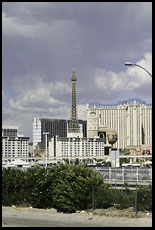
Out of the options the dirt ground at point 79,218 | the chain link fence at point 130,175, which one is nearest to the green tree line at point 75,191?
the dirt ground at point 79,218

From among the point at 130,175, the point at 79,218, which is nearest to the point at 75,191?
the point at 79,218

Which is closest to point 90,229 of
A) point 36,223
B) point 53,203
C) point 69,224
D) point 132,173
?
point 69,224

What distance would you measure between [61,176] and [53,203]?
1.88 metres

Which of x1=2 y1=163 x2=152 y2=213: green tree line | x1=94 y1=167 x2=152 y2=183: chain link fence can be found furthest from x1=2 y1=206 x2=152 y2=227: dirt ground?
x1=94 y1=167 x2=152 y2=183: chain link fence

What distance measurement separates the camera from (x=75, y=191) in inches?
948

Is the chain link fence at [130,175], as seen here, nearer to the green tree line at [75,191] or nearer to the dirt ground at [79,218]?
the green tree line at [75,191]

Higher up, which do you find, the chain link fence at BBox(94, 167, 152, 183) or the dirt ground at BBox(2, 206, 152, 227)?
the chain link fence at BBox(94, 167, 152, 183)

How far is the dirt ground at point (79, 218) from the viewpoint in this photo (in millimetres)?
20266

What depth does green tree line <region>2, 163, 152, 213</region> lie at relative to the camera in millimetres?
23438

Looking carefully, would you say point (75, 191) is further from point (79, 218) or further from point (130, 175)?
point (130, 175)

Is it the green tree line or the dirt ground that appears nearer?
the dirt ground

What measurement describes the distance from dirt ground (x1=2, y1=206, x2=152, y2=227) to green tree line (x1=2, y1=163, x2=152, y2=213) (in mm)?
492

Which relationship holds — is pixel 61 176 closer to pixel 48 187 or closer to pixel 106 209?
pixel 48 187

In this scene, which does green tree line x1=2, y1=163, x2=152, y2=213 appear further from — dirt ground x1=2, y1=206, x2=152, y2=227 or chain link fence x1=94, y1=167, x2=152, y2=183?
chain link fence x1=94, y1=167, x2=152, y2=183
